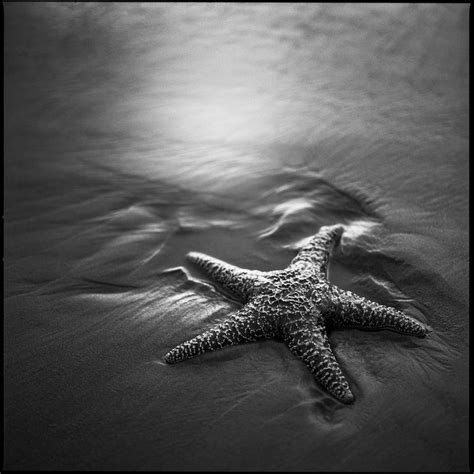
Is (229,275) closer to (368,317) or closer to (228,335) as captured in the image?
(228,335)

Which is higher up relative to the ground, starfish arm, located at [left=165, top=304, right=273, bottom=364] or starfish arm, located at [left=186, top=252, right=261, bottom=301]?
starfish arm, located at [left=186, top=252, right=261, bottom=301]

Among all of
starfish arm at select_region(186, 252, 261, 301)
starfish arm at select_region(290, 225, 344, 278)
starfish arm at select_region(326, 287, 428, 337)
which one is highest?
starfish arm at select_region(290, 225, 344, 278)

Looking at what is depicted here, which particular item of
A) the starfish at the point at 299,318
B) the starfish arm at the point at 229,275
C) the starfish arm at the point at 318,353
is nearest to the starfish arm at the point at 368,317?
the starfish at the point at 299,318

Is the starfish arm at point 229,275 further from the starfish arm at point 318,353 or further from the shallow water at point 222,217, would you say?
the starfish arm at point 318,353

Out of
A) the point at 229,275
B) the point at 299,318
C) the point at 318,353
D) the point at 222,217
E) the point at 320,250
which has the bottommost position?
the point at 318,353

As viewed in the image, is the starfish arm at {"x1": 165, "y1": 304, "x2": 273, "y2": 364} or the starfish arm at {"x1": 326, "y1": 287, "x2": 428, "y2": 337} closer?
the starfish arm at {"x1": 165, "y1": 304, "x2": 273, "y2": 364}

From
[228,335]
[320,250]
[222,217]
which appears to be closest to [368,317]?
[320,250]

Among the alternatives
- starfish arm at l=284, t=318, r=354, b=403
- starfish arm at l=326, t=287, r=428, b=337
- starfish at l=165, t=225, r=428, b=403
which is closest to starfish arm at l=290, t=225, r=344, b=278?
starfish at l=165, t=225, r=428, b=403

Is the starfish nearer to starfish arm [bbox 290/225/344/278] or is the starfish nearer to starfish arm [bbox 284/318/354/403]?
starfish arm [bbox 284/318/354/403]
